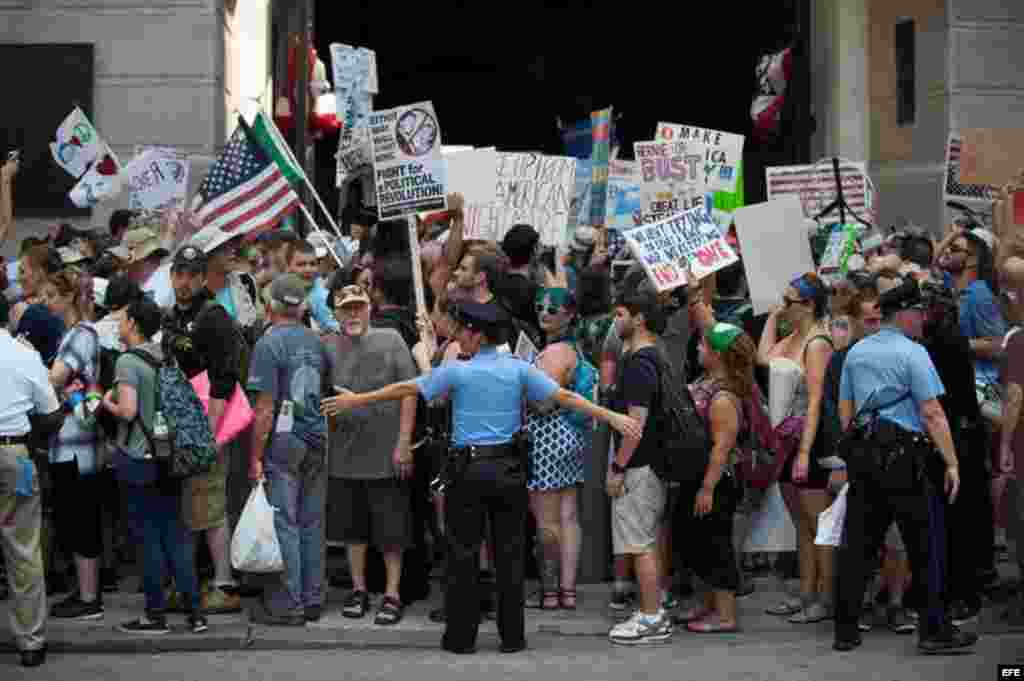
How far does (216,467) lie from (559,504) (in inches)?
80.0

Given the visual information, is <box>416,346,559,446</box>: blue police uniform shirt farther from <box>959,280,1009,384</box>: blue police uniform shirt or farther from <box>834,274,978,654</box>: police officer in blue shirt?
<box>959,280,1009,384</box>: blue police uniform shirt

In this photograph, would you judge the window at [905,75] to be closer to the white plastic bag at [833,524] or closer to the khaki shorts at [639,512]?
the khaki shorts at [639,512]

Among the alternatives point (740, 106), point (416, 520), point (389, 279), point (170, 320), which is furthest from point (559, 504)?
point (740, 106)

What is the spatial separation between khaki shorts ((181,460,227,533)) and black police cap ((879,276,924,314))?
3.90 meters

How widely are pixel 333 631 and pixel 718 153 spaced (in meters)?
5.14

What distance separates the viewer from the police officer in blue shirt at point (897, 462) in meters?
10.4

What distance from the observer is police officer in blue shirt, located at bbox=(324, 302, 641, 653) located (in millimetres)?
10617

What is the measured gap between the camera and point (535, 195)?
47.1 feet

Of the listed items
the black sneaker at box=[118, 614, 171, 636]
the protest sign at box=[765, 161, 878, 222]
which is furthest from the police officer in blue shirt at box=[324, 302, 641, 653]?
the protest sign at box=[765, 161, 878, 222]

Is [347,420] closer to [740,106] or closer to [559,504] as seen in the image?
[559,504]

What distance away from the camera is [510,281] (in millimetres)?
12203

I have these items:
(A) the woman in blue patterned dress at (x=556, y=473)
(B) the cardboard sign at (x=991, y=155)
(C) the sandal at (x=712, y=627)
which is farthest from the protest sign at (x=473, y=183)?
(C) the sandal at (x=712, y=627)

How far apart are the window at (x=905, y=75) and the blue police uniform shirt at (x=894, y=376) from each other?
871 centimetres

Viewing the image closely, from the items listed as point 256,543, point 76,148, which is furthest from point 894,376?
point 76,148
